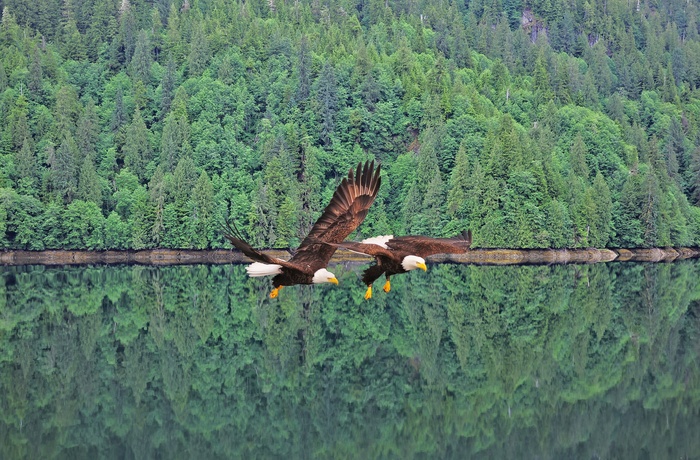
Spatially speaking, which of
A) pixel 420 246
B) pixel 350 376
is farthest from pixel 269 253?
pixel 420 246

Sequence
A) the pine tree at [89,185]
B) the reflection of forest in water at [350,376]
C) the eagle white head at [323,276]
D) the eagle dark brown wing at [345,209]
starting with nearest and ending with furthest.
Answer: the eagle white head at [323,276] < the eagle dark brown wing at [345,209] < the reflection of forest in water at [350,376] < the pine tree at [89,185]

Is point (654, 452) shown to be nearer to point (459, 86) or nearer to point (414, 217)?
point (414, 217)

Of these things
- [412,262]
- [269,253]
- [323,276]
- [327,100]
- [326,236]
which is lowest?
[269,253]

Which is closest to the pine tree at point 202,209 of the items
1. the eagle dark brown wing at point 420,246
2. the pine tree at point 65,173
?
the pine tree at point 65,173

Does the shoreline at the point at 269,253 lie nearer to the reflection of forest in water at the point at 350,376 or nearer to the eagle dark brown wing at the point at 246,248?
the reflection of forest in water at the point at 350,376

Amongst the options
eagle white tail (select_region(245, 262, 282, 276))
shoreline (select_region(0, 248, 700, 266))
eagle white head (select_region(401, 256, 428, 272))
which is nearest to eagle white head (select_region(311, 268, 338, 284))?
eagle white tail (select_region(245, 262, 282, 276))

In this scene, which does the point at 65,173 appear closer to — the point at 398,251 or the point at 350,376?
the point at 350,376

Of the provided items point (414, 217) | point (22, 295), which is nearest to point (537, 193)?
point (414, 217)
